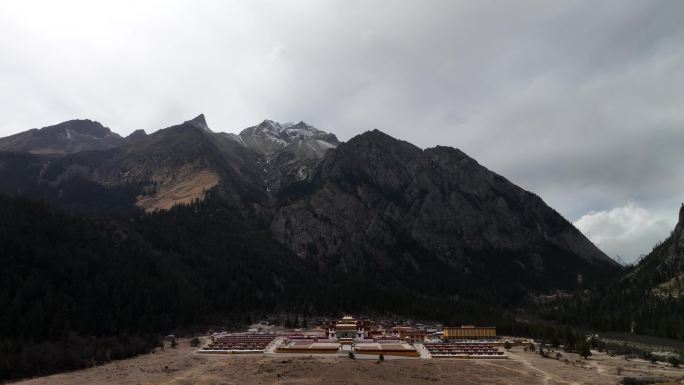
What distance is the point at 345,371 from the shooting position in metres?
85.8

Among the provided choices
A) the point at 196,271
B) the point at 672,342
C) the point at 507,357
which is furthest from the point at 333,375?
the point at 196,271

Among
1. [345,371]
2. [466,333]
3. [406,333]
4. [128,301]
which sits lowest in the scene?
[345,371]

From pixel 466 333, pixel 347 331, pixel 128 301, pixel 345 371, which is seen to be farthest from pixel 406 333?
pixel 128 301

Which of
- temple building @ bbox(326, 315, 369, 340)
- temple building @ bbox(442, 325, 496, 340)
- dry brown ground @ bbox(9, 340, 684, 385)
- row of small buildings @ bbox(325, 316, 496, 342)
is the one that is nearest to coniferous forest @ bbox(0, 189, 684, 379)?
dry brown ground @ bbox(9, 340, 684, 385)

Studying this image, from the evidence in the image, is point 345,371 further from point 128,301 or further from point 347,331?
point 128,301

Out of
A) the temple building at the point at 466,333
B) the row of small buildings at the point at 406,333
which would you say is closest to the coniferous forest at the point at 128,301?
the temple building at the point at 466,333

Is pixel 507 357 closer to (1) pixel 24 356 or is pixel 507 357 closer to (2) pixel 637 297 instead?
(1) pixel 24 356

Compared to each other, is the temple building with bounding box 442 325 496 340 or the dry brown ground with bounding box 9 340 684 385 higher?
the temple building with bounding box 442 325 496 340

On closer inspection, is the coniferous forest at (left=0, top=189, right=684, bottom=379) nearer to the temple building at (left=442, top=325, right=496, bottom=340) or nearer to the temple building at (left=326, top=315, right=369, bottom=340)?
the temple building at (left=442, top=325, right=496, bottom=340)

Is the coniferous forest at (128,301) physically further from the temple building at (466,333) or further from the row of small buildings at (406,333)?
the row of small buildings at (406,333)

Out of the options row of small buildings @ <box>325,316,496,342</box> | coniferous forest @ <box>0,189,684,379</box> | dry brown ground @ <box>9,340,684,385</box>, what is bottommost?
dry brown ground @ <box>9,340,684,385</box>

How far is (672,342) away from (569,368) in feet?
209

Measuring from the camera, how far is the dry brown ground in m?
79.9

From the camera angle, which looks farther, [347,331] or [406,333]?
[406,333]
